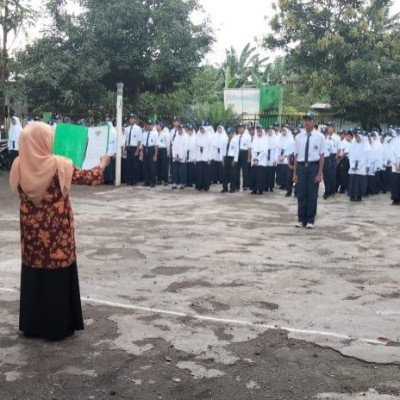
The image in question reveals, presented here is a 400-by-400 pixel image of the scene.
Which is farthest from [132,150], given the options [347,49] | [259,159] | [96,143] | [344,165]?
[347,49]

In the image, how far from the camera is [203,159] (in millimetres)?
14766

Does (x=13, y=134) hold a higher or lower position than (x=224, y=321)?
higher

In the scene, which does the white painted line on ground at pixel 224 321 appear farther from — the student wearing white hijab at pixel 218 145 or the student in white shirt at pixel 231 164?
the student wearing white hijab at pixel 218 145

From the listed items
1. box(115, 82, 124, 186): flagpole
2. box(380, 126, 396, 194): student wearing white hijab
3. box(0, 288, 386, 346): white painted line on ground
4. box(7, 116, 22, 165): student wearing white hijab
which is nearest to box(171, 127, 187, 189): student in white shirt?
box(115, 82, 124, 186): flagpole

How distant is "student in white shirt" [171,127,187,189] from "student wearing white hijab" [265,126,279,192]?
2.09 meters

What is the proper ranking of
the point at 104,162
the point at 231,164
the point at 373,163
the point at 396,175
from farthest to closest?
the point at 231,164 → the point at 373,163 → the point at 396,175 → the point at 104,162

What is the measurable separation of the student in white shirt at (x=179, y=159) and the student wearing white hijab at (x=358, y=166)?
412cm

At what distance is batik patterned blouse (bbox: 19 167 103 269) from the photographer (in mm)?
4387

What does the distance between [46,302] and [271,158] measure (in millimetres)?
10863

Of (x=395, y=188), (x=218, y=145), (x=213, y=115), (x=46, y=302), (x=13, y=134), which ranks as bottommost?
(x=46, y=302)

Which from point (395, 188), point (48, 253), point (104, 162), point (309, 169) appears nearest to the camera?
point (48, 253)

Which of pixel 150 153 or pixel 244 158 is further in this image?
pixel 150 153

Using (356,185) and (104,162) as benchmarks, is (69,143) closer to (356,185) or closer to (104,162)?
(104,162)

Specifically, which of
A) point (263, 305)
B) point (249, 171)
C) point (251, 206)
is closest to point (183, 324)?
point (263, 305)
